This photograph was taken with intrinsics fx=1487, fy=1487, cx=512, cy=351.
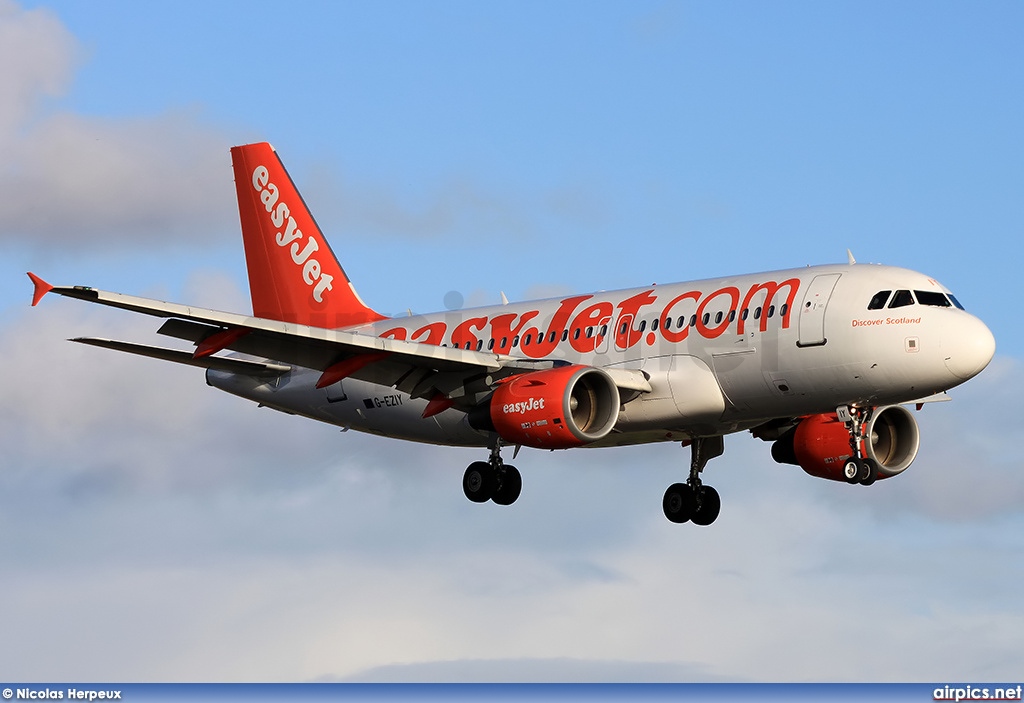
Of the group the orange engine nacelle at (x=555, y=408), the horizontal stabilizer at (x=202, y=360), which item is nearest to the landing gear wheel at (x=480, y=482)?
the orange engine nacelle at (x=555, y=408)

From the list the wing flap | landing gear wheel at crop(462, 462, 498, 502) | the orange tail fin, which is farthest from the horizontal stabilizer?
landing gear wheel at crop(462, 462, 498, 502)

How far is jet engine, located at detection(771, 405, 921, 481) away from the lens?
128 feet

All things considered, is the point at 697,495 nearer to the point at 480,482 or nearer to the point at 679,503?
the point at 679,503

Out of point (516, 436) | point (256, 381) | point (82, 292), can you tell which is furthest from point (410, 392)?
point (82, 292)

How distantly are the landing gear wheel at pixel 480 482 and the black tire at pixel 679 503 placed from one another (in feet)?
19.5

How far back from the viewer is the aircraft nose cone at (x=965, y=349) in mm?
32375

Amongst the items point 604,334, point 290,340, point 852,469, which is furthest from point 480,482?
point 852,469

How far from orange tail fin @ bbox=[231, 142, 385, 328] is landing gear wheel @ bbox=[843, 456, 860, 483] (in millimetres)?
15492

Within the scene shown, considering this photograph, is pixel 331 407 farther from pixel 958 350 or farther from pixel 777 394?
pixel 958 350

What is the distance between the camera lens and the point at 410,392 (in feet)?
124

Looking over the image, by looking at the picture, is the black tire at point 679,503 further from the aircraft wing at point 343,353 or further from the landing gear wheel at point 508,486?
the aircraft wing at point 343,353

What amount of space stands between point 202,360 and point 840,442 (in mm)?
16888

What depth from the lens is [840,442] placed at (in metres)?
38.8

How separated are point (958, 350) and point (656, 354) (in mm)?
7151
